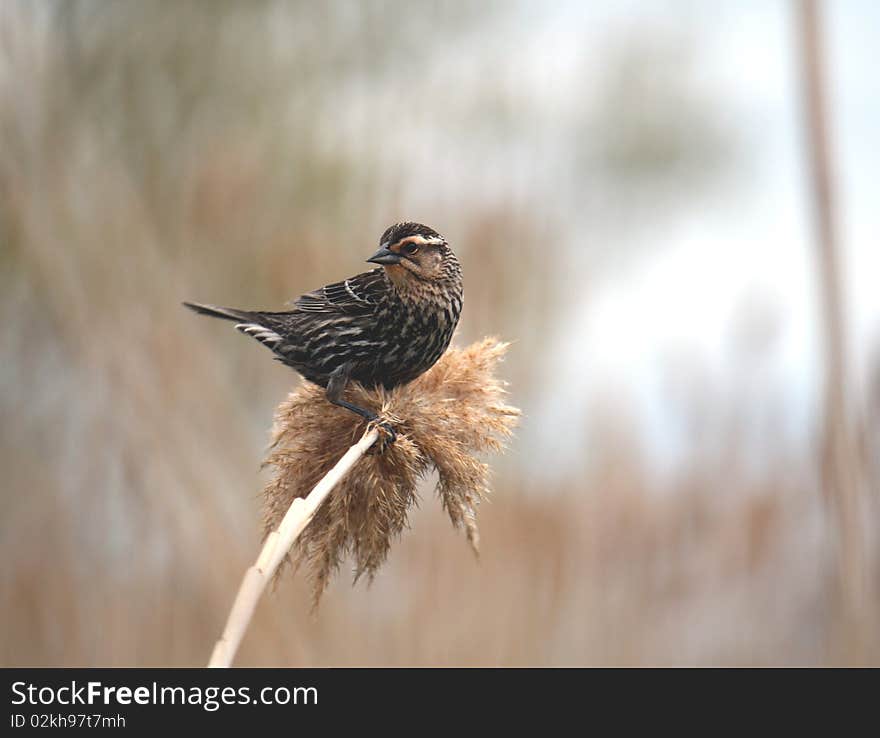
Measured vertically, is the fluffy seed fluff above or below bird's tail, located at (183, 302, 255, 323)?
below

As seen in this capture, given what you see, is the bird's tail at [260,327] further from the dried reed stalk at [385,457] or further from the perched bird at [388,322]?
the dried reed stalk at [385,457]

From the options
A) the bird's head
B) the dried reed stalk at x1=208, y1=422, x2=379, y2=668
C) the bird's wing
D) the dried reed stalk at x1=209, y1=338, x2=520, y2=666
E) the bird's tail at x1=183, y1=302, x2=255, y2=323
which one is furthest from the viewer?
the bird's wing

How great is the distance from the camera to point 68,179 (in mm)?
2957

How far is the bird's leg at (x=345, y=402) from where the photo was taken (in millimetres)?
1410

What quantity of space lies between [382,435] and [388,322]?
1.09ft

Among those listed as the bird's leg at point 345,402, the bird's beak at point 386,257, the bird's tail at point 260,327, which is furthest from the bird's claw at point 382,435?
the bird's tail at point 260,327

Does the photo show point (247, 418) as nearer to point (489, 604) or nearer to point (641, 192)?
point (489, 604)

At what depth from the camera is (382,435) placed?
55.3 inches

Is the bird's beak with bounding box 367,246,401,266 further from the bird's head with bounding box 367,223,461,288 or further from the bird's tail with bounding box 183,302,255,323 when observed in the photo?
the bird's tail with bounding box 183,302,255,323

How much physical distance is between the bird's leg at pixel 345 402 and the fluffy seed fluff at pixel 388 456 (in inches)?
0.5

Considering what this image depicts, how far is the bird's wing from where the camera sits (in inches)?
68.3

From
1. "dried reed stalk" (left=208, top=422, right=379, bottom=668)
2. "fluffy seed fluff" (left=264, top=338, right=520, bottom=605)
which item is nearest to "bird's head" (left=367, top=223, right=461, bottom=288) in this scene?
"fluffy seed fluff" (left=264, top=338, right=520, bottom=605)

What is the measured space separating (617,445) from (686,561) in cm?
62

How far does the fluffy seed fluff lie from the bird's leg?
1 centimetres
